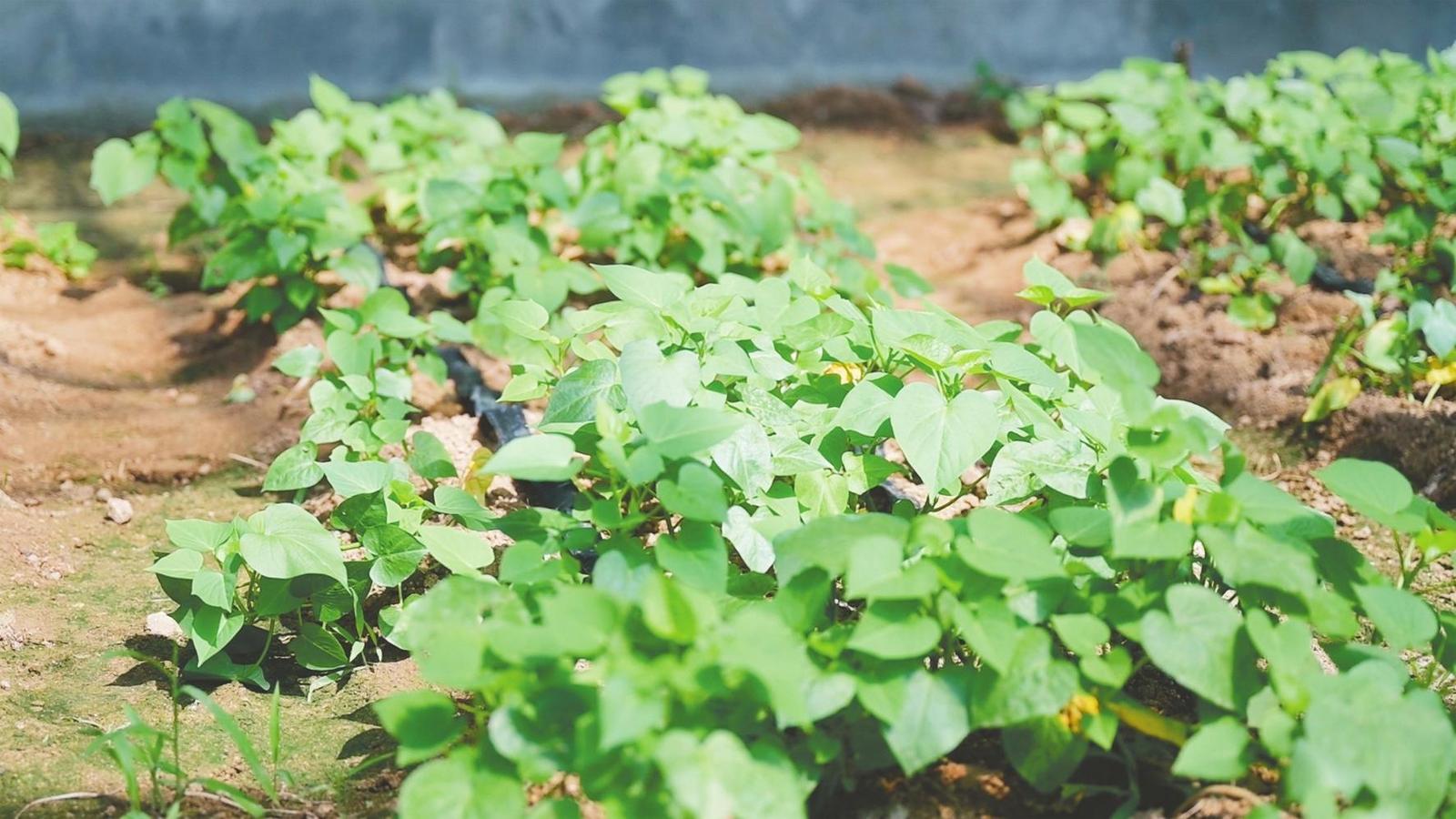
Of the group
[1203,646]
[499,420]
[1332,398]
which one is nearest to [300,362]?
[499,420]

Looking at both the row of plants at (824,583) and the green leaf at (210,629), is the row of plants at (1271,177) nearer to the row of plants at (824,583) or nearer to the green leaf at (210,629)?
the row of plants at (824,583)

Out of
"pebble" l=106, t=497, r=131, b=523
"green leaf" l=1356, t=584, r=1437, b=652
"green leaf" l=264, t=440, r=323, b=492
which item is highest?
"green leaf" l=1356, t=584, r=1437, b=652

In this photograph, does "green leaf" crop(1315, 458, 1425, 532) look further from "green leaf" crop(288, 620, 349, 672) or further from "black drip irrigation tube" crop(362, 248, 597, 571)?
"green leaf" crop(288, 620, 349, 672)

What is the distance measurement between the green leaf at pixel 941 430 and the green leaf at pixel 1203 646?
0.35 m

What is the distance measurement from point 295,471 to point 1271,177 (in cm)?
289

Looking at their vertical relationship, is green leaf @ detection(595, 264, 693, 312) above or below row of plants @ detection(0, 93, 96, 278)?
above

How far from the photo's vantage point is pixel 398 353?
8.00 ft

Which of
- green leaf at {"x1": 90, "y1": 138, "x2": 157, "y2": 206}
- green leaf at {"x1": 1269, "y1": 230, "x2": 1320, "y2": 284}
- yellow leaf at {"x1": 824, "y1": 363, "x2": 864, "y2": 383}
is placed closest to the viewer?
yellow leaf at {"x1": 824, "y1": 363, "x2": 864, "y2": 383}

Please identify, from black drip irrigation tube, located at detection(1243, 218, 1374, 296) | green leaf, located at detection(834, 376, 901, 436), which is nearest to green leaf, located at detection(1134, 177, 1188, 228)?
black drip irrigation tube, located at detection(1243, 218, 1374, 296)

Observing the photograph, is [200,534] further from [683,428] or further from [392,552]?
[683,428]

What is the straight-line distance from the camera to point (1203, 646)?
1290 millimetres

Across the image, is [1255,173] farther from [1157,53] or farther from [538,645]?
[538,645]

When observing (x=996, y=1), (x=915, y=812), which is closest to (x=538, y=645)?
(x=915, y=812)

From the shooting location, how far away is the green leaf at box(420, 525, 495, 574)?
1.61m
